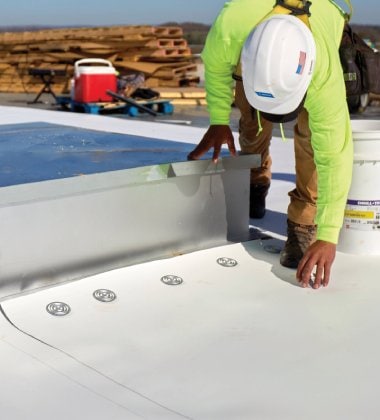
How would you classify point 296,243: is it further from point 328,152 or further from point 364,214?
point 328,152

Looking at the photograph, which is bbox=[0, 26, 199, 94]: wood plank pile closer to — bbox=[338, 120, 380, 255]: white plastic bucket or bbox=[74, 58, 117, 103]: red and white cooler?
bbox=[74, 58, 117, 103]: red and white cooler

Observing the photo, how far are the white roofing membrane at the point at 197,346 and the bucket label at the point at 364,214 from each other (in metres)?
0.14

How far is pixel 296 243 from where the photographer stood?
78.5 inches

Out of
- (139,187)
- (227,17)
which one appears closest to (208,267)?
(139,187)

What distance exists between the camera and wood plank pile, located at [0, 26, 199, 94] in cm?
1192

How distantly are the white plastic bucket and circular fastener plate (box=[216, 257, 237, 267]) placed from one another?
1.27 feet

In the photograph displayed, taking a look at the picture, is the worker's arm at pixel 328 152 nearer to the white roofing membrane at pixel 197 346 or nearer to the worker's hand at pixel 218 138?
the white roofing membrane at pixel 197 346

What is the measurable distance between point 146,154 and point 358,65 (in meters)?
0.80

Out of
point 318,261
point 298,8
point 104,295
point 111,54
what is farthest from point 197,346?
point 111,54

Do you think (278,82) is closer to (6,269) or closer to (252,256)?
(252,256)

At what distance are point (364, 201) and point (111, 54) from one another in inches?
427

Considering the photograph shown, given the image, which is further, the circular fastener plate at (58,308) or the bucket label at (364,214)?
the bucket label at (364,214)

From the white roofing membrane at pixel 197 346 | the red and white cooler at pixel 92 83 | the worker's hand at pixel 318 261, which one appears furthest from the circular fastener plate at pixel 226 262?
the red and white cooler at pixel 92 83

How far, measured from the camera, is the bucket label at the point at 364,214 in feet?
6.73
